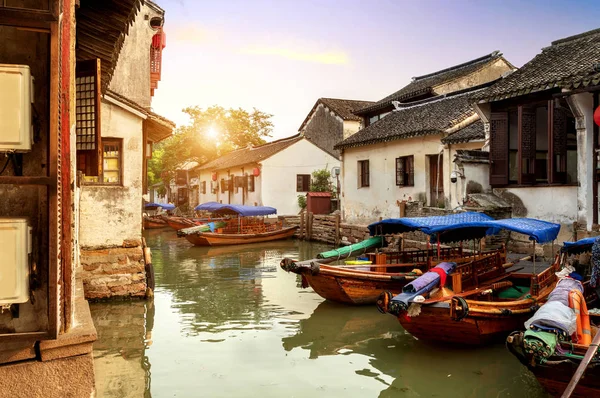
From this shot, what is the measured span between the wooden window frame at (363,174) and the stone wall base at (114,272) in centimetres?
1214

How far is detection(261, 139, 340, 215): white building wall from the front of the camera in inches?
1129

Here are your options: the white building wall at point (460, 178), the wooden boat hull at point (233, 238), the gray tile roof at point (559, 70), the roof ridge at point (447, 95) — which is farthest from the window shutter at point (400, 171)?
the wooden boat hull at point (233, 238)

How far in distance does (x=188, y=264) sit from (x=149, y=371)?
10.7m

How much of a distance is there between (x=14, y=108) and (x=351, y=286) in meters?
8.46

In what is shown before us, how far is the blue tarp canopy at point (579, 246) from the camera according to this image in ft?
25.3

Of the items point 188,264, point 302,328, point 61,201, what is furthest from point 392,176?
point 61,201

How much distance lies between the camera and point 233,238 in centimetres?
2273

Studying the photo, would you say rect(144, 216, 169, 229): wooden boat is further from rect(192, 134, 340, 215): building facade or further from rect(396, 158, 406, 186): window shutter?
rect(396, 158, 406, 186): window shutter

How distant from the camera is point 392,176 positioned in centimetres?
1988

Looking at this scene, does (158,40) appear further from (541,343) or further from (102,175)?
(541,343)

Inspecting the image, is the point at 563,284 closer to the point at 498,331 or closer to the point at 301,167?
the point at 498,331

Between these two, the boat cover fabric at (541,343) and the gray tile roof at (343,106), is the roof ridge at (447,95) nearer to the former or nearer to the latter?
the gray tile roof at (343,106)

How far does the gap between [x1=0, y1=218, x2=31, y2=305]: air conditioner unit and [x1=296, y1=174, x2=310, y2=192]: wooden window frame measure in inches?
1039

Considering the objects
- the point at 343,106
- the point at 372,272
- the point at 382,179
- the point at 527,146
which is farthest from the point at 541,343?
the point at 343,106
